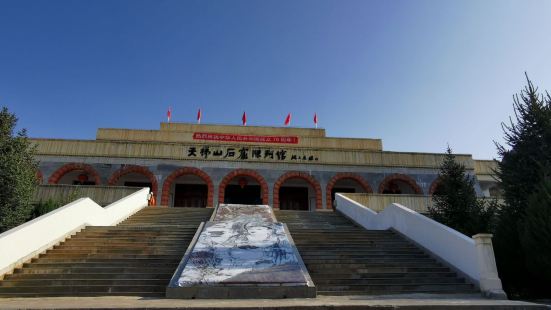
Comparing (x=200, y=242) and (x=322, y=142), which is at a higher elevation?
(x=322, y=142)

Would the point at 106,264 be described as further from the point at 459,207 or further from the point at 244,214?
the point at 459,207

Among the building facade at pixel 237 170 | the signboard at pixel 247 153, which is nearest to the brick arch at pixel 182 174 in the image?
the building facade at pixel 237 170

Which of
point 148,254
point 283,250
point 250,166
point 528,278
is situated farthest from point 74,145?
point 528,278

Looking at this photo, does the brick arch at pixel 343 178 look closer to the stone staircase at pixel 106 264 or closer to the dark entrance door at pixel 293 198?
the dark entrance door at pixel 293 198

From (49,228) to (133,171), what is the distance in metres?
11.4

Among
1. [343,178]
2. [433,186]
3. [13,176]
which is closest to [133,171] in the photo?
[13,176]

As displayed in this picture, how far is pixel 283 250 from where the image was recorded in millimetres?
8422

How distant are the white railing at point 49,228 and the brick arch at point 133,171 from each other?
667 centimetres

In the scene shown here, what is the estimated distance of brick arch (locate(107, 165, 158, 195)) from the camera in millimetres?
19516

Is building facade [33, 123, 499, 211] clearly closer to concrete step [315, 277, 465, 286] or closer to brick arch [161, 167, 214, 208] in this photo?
brick arch [161, 167, 214, 208]

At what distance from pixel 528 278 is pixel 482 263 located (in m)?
1.79

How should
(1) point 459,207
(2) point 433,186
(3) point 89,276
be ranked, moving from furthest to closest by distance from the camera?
(2) point 433,186 < (1) point 459,207 < (3) point 89,276

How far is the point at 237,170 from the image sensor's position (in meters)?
20.2

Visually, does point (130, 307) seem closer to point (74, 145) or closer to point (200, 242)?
point (200, 242)
